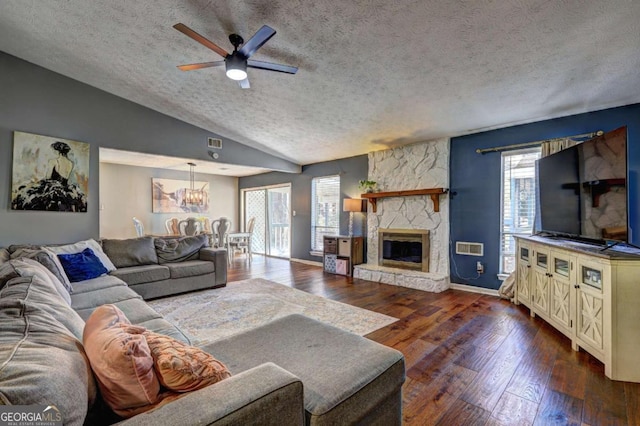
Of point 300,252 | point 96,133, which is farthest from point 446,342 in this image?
point 96,133

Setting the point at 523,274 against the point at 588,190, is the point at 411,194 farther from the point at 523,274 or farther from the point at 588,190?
the point at 588,190

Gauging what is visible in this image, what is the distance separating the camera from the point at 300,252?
7.25 m

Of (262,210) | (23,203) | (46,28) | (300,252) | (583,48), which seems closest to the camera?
(583,48)

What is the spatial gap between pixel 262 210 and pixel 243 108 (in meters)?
4.54

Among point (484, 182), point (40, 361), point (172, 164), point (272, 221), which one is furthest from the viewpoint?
point (272, 221)

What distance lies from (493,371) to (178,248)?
434 cm

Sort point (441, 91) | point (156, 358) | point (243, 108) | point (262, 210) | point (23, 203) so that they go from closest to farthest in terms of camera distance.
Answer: point (156, 358) → point (441, 91) → point (23, 203) → point (243, 108) → point (262, 210)

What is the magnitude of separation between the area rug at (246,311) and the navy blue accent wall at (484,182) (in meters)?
2.05

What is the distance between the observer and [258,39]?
7.93ft

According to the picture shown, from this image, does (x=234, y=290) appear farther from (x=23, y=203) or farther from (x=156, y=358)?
(x=156, y=358)

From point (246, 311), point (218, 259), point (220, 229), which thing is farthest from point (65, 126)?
point (246, 311)

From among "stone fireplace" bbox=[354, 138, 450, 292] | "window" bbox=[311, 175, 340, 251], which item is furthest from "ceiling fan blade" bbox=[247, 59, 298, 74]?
"window" bbox=[311, 175, 340, 251]

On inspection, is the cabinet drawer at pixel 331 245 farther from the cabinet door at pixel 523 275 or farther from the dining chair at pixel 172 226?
the dining chair at pixel 172 226

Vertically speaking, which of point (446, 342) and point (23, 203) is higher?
point (23, 203)
